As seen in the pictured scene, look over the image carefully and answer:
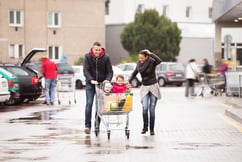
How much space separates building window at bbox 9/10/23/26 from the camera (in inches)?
2458

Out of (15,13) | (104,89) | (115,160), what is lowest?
(115,160)

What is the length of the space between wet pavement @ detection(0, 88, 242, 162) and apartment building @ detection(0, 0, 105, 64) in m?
39.7

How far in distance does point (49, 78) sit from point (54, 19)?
37.9 meters

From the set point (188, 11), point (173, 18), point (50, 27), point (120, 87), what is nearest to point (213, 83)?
point (120, 87)

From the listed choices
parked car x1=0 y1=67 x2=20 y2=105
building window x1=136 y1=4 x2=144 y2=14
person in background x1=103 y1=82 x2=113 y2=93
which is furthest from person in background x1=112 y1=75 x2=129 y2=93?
building window x1=136 y1=4 x2=144 y2=14

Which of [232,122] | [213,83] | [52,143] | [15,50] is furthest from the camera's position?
[15,50]

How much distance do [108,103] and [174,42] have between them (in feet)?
179

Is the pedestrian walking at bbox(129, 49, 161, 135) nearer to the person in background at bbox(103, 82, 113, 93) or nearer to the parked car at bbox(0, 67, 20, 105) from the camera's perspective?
the person in background at bbox(103, 82, 113, 93)

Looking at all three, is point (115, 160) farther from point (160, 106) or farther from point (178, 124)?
point (160, 106)

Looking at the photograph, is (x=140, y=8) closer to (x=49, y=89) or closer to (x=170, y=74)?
(x=170, y=74)

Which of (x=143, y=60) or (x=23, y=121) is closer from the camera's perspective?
(x=143, y=60)

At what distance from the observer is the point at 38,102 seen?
1173 inches

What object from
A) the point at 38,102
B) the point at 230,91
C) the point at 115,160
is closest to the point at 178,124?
the point at 115,160

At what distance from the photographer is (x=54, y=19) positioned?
65500mm
